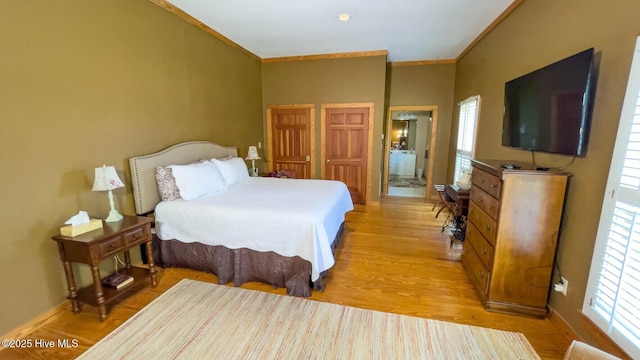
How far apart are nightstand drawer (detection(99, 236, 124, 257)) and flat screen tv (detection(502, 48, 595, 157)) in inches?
135

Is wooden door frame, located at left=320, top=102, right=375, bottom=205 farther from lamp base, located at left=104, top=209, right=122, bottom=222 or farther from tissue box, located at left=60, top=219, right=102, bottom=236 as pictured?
tissue box, located at left=60, top=219, right=102, bottom=236

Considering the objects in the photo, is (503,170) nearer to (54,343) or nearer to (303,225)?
(303,225)

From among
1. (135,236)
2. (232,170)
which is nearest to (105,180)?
(135,236)

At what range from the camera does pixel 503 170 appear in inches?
76.5

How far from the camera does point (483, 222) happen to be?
231 centimetres

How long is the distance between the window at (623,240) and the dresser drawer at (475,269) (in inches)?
26.1

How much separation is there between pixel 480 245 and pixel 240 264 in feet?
7.32

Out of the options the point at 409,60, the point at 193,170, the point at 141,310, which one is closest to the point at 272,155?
the point at 193,170

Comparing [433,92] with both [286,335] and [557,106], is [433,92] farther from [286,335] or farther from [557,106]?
[286,335]

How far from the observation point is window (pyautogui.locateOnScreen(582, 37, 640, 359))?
1.37 metres

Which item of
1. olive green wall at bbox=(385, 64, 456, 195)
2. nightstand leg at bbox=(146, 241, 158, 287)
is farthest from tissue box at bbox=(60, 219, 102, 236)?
olive green wall at bbox=(385, 64, 456, 195)

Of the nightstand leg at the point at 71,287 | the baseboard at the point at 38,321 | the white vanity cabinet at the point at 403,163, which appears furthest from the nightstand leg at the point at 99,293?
the white vanity cabinet at the point at 403,163

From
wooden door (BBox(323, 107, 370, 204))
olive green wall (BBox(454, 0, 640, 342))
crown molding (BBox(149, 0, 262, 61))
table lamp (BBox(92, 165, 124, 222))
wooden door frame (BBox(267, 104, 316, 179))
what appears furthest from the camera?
wooden door frame (BBox(267, 104, 316, 179))

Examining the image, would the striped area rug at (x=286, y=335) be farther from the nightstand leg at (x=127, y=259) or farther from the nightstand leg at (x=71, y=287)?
the nightstand leg at (x=127, y=259)
